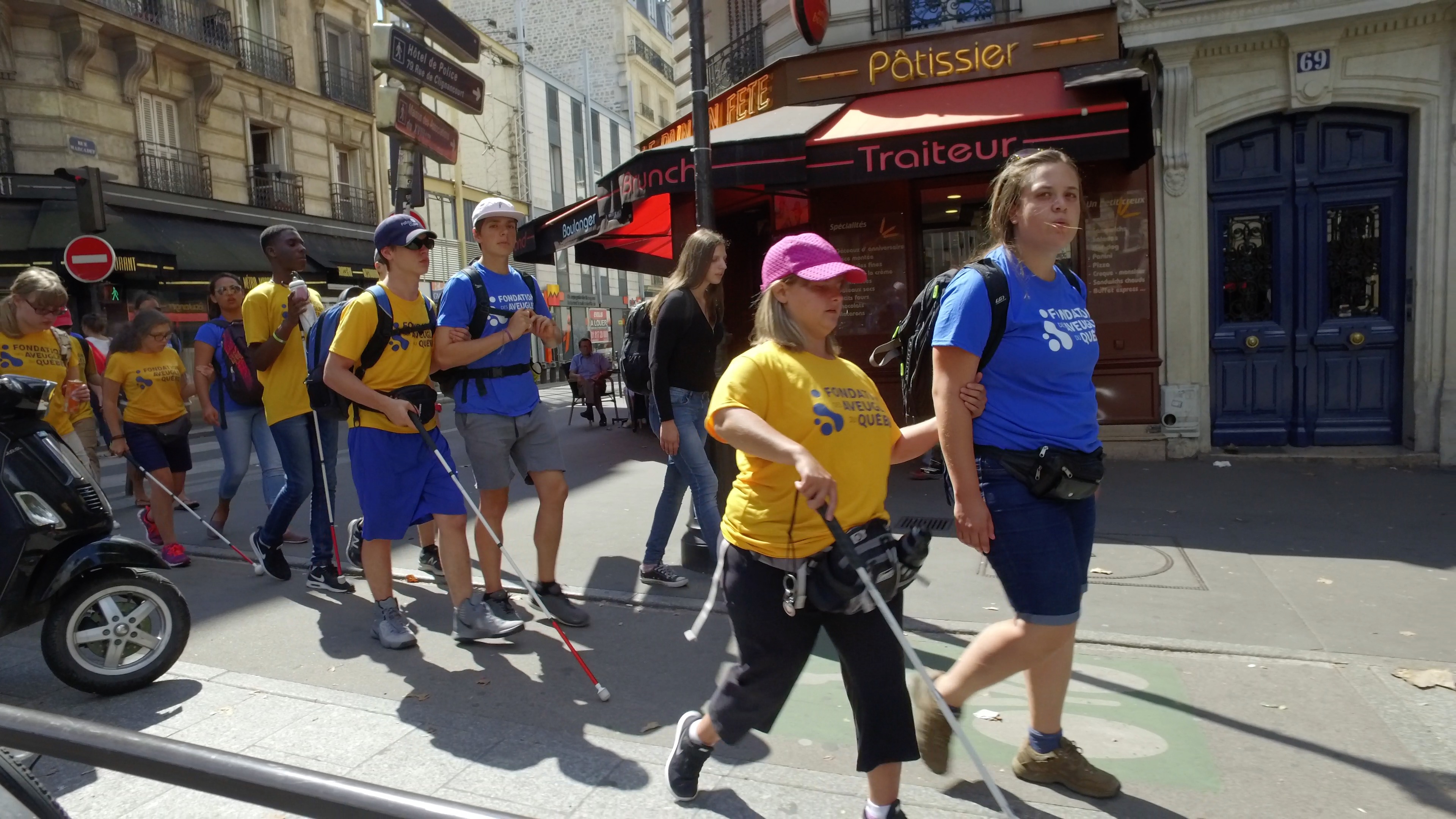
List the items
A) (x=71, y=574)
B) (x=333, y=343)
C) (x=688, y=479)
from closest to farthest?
(x=71, y=574), (x=333, y=343), (x=688, y=479)

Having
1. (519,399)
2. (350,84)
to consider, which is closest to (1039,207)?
(519,399)

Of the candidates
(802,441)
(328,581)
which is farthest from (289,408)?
(802,441)

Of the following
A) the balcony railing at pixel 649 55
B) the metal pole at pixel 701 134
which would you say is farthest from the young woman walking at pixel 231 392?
the balcony railing at pixel 649 55

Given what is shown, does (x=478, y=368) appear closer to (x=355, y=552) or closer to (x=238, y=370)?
(x=355, y=552)

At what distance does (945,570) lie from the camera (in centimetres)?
546

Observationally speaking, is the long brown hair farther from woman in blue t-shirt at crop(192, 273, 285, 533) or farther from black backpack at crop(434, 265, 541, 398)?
woman in blue t-shirt at crop(192, 273, 285, 533)

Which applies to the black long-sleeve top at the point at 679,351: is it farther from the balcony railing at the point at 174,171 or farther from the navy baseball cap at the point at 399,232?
the balcony railing at the point at 174,171

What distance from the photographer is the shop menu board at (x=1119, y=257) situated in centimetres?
866

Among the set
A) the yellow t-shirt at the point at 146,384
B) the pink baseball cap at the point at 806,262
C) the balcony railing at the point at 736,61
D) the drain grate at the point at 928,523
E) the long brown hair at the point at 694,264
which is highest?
the balcony railing at the point at 736,61

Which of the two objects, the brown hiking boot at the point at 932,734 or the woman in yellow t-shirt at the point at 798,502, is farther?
the brown hiking boot at the point at 932,734

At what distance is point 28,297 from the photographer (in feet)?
16.9

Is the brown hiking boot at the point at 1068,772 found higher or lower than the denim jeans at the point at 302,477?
lower

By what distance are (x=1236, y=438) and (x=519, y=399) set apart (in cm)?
709

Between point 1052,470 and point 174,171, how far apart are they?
22.1m
